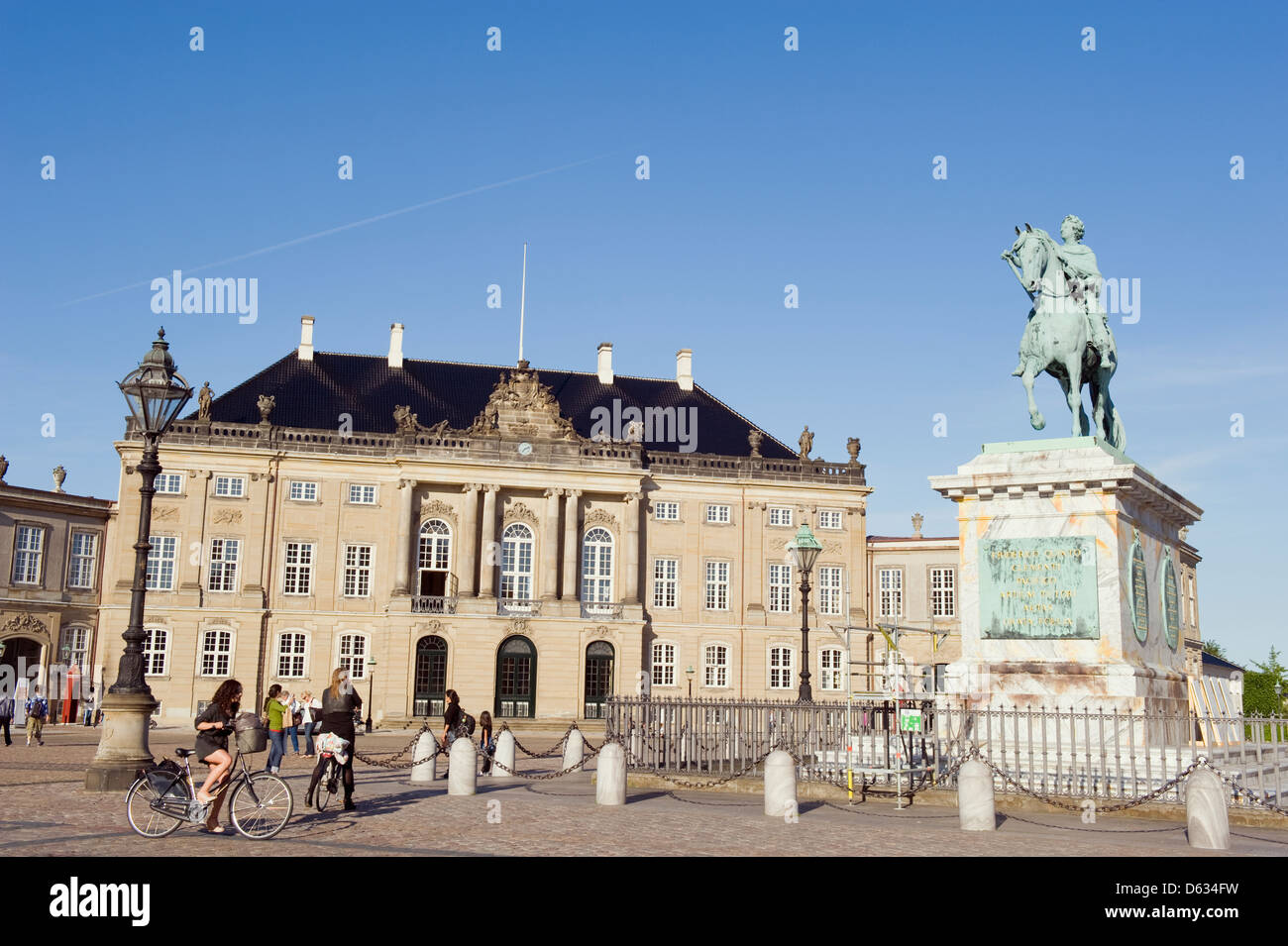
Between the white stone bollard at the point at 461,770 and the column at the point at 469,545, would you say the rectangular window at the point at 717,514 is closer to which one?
the column at the point at 469,545

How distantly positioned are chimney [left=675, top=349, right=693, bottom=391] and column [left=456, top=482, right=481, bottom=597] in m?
15.3

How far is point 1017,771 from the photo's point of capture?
1555 cm

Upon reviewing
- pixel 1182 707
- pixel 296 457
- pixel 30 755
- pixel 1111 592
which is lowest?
pixel 30 755

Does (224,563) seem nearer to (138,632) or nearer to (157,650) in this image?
(157,650)

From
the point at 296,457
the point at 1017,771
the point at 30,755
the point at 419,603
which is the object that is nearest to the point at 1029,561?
the point at 1017,771

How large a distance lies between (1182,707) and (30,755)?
79.2 feet

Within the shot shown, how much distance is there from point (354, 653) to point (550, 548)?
1006 centimetres

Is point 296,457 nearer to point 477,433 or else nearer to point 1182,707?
point 477,433

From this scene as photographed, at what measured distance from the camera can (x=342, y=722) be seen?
1500 cm

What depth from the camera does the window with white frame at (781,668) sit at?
5588 centimetres

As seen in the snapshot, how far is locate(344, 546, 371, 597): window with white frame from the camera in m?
52.9

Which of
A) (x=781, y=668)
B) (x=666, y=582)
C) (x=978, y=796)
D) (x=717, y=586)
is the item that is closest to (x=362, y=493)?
Answer: (x=666, y=582)

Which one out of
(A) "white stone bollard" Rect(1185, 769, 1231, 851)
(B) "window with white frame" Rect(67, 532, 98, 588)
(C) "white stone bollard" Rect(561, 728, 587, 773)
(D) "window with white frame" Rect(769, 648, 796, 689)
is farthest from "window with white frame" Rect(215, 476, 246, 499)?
(A) "white stone bollard" Rect(1185, 769, 1231, 851)

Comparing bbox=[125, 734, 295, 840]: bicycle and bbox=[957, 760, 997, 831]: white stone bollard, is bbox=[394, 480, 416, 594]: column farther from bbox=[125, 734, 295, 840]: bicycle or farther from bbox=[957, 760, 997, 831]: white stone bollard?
bbox=[957, 760, 997, 831]: white stone bollard
